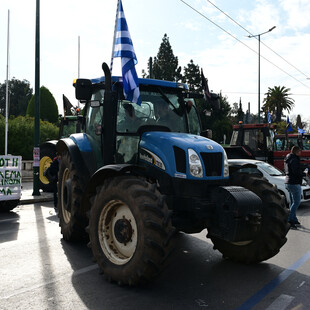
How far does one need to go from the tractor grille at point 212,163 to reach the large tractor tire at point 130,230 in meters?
0.88

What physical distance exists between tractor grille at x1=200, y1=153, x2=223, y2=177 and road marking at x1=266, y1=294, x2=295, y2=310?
5.29ft

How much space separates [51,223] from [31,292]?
4.00 metres

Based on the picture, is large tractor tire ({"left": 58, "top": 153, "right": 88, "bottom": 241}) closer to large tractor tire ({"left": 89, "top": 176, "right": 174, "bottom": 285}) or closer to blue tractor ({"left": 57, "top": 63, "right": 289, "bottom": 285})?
blue tractor ({"left": 57, "top": 63, "right": 289, "bottom": 285})

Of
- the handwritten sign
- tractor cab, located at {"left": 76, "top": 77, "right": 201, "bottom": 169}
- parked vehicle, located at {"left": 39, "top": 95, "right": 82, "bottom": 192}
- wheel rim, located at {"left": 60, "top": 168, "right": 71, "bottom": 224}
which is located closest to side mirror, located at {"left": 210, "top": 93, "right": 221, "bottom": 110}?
tractor cab, located at {"left": 76, "top": 77, "right": 201, "bottom": 169}

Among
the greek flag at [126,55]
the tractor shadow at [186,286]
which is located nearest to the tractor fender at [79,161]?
the tractor shadow at [186,286]

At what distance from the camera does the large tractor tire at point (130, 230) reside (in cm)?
396

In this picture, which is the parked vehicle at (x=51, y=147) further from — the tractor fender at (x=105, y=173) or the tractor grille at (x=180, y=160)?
the tractor grille at (x=180, y=160)

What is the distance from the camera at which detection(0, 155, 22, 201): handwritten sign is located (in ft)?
30.1

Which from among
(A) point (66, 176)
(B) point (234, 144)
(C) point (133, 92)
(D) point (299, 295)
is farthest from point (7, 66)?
(D) point (299, 295)

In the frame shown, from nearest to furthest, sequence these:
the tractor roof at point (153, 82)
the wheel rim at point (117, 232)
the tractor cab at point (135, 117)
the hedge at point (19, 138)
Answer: the wheel rim at point (117, 232), the tractor cab at point (135, 117), the tractor roof at point (153, 82), the hedge at point (19, 138)

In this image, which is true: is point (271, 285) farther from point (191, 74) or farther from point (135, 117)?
point (191, 74)

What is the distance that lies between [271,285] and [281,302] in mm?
514

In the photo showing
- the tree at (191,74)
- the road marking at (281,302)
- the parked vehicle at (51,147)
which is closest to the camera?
the road marking at (281,302)

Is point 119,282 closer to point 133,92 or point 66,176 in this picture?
point 133,92
